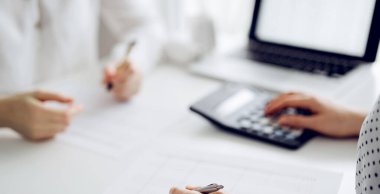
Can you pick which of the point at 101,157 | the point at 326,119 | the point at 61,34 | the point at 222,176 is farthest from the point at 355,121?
the point at 61,34

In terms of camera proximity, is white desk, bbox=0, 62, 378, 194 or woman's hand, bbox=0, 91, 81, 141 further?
woman's hand, bbox=0, 91, 81, 141

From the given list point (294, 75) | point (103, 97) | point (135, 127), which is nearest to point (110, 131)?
point (135, 127)

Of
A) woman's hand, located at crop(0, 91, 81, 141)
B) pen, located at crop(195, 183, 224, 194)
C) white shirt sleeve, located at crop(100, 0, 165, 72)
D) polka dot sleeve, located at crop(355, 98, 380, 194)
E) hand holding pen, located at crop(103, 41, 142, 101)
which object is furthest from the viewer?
white shirt sleeve, located at crop(100, 0, 165, 72)

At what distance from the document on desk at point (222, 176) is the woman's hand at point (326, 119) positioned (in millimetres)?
129

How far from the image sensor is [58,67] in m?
1.24

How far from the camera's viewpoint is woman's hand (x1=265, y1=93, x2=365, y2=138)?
0.89m

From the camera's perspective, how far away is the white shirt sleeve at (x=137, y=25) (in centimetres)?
124

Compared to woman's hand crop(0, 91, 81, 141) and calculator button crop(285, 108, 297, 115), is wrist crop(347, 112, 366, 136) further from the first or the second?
woman's hand crop(0, 91, 81, 141)

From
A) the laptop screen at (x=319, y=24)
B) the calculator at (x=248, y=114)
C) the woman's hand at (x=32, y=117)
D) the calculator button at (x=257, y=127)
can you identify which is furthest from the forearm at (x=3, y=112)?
the laptop screen at (x=319, y=24)

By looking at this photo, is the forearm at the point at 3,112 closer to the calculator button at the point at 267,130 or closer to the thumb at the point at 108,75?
the thumb at the point at 108,75

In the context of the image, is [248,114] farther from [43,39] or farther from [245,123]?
[43,39]

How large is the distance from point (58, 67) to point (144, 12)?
0.26 meters

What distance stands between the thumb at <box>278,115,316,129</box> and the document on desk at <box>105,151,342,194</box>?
0.12 meters

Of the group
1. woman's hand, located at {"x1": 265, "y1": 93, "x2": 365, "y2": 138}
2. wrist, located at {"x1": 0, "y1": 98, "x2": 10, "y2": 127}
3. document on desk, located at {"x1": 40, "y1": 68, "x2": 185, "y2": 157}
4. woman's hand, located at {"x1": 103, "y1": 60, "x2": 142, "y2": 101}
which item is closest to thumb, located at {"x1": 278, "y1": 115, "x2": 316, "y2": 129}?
woman's hand, located at {"x1": 265, "y1": 93, "x2": 365, "y2": 138}
